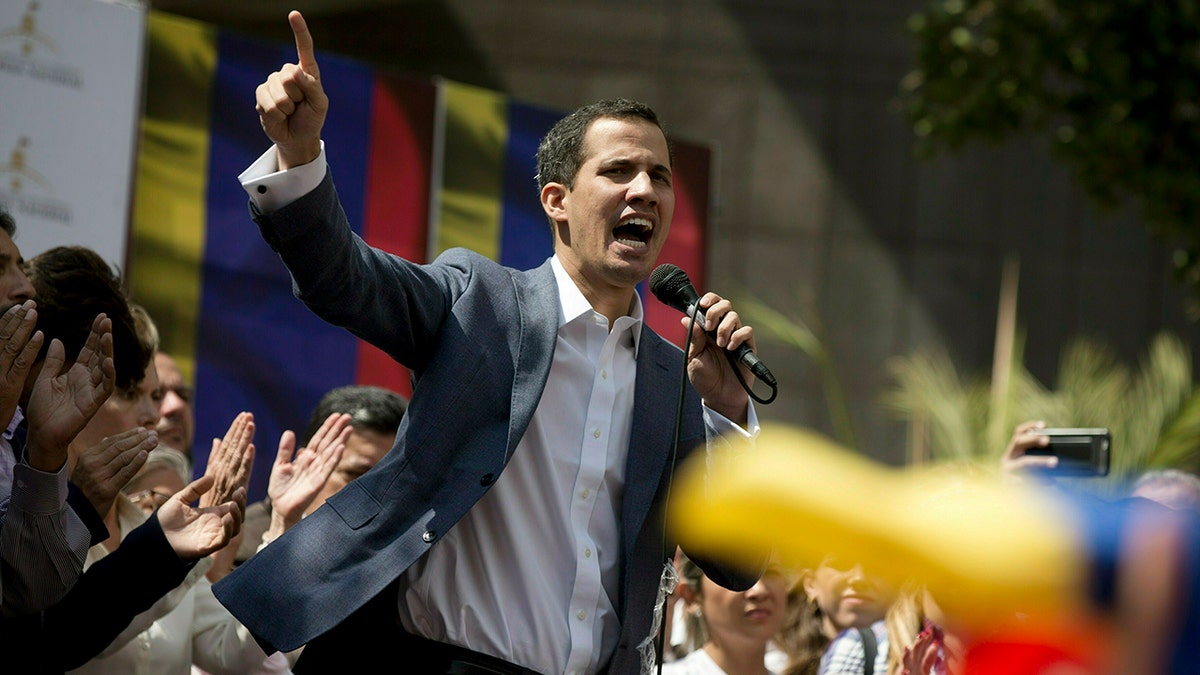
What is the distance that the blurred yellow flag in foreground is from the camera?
2.62 ft

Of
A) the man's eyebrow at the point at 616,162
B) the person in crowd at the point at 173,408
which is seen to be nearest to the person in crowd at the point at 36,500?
the man's eyebrow at the point at 616,162

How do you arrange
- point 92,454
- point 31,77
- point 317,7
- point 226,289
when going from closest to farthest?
point 92,454
point 31,77
point 226,289
point 317,7

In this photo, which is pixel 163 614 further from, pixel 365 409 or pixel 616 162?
pixel 616 162

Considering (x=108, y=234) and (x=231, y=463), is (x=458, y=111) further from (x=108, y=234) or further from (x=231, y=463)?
(x=231, y=463)

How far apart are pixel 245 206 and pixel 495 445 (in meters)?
4.04

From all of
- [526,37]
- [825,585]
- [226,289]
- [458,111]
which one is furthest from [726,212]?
[825,585]

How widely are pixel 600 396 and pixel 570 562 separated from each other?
1.23 ft

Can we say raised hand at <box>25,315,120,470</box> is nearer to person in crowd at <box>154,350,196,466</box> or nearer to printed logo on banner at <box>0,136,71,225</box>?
person in crowd at <box>154,350,196,466</box>

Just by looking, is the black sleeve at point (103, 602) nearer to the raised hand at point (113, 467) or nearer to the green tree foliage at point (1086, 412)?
the raised hand at point (113, 467)

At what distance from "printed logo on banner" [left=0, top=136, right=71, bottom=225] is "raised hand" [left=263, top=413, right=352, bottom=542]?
69.6 inches

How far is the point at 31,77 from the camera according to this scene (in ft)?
17.9

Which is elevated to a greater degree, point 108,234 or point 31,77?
point 31,77

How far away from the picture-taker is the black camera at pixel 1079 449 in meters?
4.82

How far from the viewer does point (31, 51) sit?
5.47m
